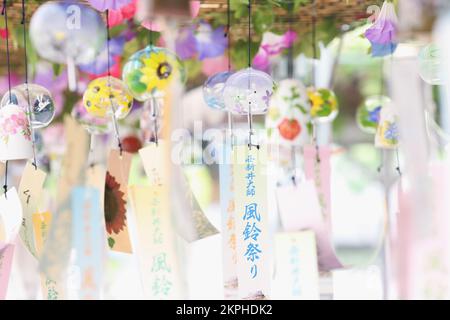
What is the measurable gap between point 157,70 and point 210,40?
0.43 meters

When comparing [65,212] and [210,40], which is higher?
[210,40]

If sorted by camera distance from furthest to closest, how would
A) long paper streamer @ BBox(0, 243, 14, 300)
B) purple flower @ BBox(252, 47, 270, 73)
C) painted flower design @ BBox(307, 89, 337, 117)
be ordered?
1. purple flower @ BBox(252, 47, 270, 73)
2. painted flower design @ BBox(307, 89, 337, 117)
3. long paper streamer @ BBox(0, 243, 14, 300)

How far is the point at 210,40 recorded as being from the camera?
191cm

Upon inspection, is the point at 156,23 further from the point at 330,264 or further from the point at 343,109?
the point at 343,109

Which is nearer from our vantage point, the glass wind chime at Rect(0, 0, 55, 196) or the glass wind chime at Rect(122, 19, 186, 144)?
the glass wind chime at Rect(0, 0, 55, 196)

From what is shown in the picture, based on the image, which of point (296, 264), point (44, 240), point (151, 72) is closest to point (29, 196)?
point (44, 240)

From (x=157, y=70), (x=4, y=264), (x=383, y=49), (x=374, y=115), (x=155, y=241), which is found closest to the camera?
(x=4, y=264)

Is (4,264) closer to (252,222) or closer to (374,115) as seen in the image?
(252,222)

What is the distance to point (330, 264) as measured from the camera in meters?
1.59

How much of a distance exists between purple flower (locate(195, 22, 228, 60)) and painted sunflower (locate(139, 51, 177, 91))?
377mm

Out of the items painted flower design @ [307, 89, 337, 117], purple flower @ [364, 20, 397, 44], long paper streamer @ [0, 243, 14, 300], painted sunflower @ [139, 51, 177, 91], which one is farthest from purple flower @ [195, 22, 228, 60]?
long paper streamer @ [0, 243, 14, 300]

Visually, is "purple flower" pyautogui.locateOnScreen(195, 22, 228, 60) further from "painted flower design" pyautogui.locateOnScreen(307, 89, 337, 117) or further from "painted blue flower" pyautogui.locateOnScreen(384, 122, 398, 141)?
"painted blue flower" pyautogui.locateOnScreen(384, 122, 398, 141)

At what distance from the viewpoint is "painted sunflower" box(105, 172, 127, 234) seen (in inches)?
56.2

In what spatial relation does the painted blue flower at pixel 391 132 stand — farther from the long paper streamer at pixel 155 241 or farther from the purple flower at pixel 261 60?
the long paper streamer at pixel 155 241
